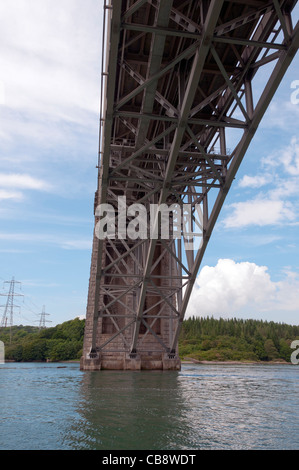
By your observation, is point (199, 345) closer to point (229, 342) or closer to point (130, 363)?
point (229, 342)

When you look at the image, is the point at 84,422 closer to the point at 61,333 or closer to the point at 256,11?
the point at 256,11

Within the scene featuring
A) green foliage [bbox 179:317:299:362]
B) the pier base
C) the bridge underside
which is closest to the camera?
the bridge underside

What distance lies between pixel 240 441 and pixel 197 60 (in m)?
9.07

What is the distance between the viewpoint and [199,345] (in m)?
93.2

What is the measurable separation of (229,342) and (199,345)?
326 inches

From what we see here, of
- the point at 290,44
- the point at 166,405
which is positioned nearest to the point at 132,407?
the point at 166,405

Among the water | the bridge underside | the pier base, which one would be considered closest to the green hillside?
the pier base

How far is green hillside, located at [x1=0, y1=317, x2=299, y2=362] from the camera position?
278 ft

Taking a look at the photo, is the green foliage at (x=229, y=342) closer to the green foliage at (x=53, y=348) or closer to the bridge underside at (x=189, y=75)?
the green foliage at (x=53, y=348)

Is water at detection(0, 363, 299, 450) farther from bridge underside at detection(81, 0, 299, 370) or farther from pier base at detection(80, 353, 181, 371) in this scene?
pier base at detection(80, 353, 181, 371)

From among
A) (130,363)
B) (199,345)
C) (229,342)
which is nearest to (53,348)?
(199,345)

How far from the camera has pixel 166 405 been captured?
34.6ft

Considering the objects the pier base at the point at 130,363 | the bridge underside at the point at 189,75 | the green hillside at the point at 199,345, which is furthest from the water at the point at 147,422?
the green hillside at the point at 199,345

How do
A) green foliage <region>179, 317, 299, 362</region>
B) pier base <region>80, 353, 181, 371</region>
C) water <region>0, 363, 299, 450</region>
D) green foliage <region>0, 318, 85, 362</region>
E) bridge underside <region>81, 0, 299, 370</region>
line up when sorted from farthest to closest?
green foliage <region>179, 317, 299, 362</region>, green foliage <region>0, 318, 85, 362</region>, pier base <region>80, 353, 181, 371</region>, bridge underside <region>81, 0, 299, 370</region>, water <region>0, 363, 299, 450</region>
